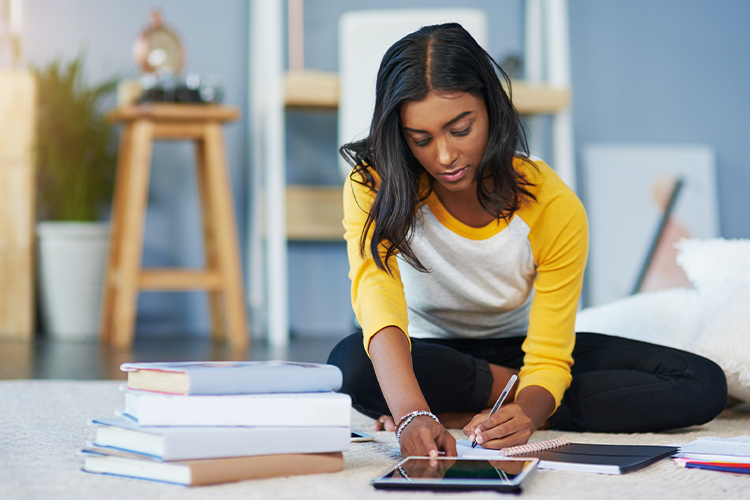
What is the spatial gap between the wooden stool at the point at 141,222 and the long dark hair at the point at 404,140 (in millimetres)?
1356

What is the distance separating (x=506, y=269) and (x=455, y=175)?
21cm

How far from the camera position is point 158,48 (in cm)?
247

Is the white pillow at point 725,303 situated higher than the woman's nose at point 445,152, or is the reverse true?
the woman's nose at point 445,152

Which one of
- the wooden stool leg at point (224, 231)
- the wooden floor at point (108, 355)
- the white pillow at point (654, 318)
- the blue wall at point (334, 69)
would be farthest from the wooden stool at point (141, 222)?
the white pillow at point (654, 318)

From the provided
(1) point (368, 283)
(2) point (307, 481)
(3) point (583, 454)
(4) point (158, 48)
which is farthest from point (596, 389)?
(4) point (158, 48)

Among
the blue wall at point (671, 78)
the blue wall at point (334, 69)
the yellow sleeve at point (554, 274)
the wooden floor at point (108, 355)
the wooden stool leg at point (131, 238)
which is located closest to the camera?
the yellow sleeve at point (554, 274)

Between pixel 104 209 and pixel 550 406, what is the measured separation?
2.16 meters

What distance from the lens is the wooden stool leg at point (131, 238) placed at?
7.48ft

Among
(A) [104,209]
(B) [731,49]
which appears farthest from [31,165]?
(B) [731,49]

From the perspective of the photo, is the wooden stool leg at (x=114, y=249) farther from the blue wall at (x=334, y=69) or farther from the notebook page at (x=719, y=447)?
the notebook page at (x=719, y=447)

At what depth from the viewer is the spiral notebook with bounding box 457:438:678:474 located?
822mm

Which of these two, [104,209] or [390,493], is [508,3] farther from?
[390,493]

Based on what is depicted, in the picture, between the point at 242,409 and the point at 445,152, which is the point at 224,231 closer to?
the point at 445,152

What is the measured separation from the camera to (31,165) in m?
2.57
